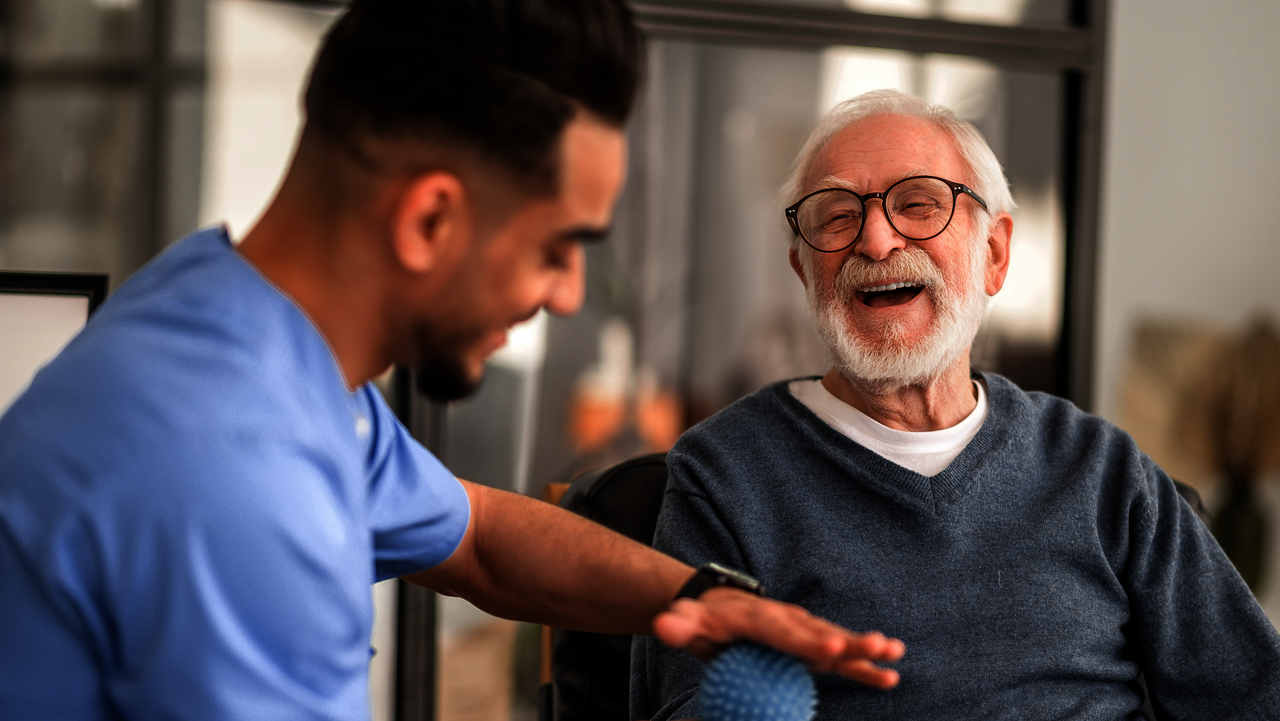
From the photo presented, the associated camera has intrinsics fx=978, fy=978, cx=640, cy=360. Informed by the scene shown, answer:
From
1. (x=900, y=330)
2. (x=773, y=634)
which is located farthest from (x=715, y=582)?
(x=900, y=330)

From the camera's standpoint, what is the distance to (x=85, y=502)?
2.10 ft

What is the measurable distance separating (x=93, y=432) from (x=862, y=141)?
1.24m

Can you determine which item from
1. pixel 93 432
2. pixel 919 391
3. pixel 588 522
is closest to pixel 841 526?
pixel 919 391

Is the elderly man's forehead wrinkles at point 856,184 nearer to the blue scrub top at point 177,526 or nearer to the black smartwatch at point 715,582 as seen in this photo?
the black smartwatch at point 715,582

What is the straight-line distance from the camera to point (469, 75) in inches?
30.2

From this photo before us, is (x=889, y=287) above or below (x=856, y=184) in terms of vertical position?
below

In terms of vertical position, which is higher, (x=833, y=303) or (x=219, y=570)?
(x=833, y=303)

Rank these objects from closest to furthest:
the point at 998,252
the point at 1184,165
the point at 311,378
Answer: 1. the point at 311,378
2. the point at 998,252
3. the point at 1184,165

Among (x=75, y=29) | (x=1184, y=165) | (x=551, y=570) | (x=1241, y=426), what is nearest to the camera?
(x=551, y=570)

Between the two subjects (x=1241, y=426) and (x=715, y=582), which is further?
(x=1241, y=426)

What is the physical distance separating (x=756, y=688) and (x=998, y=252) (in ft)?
3.60

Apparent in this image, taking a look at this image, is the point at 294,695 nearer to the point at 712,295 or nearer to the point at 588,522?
the point at 588,522

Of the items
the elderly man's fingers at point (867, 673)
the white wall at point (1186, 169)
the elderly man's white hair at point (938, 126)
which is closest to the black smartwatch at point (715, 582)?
the elderly man's fingers at point (867, 673)

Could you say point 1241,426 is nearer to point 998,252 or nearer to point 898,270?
point 998,252
